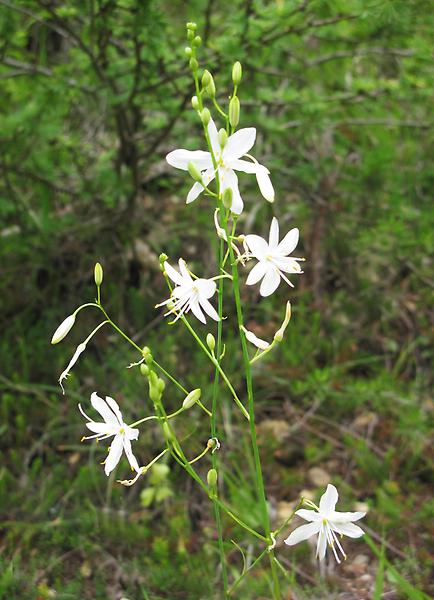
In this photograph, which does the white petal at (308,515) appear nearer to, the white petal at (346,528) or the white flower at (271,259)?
the white petal at (346,528)

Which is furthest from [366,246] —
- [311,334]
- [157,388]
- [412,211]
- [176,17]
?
[157,388]

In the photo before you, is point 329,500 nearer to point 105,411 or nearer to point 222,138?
point 105,411

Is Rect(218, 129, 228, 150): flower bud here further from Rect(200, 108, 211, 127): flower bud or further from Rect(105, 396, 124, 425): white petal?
Rect(105, 396, 124, 425): white petal

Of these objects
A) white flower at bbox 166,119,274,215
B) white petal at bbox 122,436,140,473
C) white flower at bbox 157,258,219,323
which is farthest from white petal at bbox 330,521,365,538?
white flower at bbox 166,119,274,215

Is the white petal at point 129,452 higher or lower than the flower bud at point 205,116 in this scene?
lower

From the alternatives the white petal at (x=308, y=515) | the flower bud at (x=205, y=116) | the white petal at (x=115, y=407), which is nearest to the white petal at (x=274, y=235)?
the flower bud at (x=205, y=116)

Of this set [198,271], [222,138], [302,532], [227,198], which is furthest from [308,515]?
[198,271]

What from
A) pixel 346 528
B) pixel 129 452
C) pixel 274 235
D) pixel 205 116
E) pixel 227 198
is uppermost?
pixel 205 116
